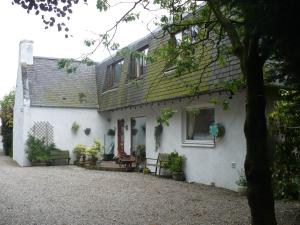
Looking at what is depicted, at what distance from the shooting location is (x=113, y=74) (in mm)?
23312

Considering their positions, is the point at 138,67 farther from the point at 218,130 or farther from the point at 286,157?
the point at 286,157

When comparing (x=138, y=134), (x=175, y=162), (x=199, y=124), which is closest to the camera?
(x=199, y=124)

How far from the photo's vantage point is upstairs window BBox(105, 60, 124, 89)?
22459mm

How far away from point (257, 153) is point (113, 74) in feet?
59.8

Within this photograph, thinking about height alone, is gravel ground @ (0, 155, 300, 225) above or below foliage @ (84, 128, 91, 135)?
below

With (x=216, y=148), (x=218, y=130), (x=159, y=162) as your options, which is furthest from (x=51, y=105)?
(x=218, y=130)

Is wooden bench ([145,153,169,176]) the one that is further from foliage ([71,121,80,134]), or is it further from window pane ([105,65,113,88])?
window pane ([105,65,113,88])

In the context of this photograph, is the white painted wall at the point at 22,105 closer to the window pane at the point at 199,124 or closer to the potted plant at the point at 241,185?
the window pane at the point at 199,124

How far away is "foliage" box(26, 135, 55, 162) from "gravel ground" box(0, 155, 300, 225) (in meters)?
6.24

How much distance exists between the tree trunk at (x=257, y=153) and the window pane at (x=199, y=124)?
792cm

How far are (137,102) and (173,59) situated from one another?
9.92 meters

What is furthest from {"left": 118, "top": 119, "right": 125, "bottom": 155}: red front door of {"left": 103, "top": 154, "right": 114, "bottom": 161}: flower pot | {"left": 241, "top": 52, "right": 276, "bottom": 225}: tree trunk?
{"left": 241, "top": 52, "right": 276, "bottom": 225}: tree trunk

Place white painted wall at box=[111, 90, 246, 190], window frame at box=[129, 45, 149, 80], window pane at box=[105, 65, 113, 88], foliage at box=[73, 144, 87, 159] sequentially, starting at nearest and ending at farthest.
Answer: white painted wall at box=[111, 90, 246, 190] < window frame at box=[129, 45, 149, 80] < foliage at box=[73, 144, 87, 159] < window pane at box=[105, 65, 113, 88]

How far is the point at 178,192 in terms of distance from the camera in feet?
38.9
